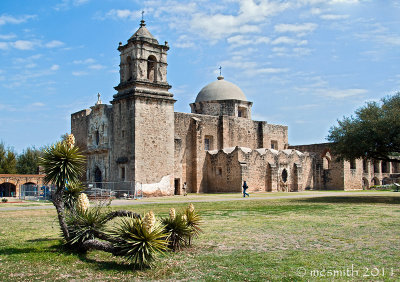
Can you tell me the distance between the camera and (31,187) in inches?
1304

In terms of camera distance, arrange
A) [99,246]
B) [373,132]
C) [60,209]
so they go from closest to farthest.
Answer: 1. [99,246]
2. [60,209]
3. [373,132]

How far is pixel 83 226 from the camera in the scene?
309 inches

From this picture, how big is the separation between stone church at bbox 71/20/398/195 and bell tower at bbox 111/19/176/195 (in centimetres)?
7

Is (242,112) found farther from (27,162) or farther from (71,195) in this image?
(71,195)

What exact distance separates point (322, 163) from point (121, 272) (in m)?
38.3

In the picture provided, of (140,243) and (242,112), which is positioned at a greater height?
(242,112)

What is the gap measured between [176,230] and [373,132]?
1661 centimetres

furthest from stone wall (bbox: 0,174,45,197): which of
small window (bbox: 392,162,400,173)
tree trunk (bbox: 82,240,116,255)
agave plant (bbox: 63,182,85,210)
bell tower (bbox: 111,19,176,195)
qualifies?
small window (bbox: 392,162,400,173)

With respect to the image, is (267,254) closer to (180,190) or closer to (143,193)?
(143,193)

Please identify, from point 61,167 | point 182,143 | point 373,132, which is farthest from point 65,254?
point 182,143

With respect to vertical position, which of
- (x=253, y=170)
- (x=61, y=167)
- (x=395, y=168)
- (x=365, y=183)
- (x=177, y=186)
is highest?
(x=61, y=167)

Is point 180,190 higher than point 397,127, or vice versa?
point 397,127

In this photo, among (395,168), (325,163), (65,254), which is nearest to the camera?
(65,254)

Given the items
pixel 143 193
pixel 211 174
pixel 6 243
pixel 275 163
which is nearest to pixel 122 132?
pixel 143 193
